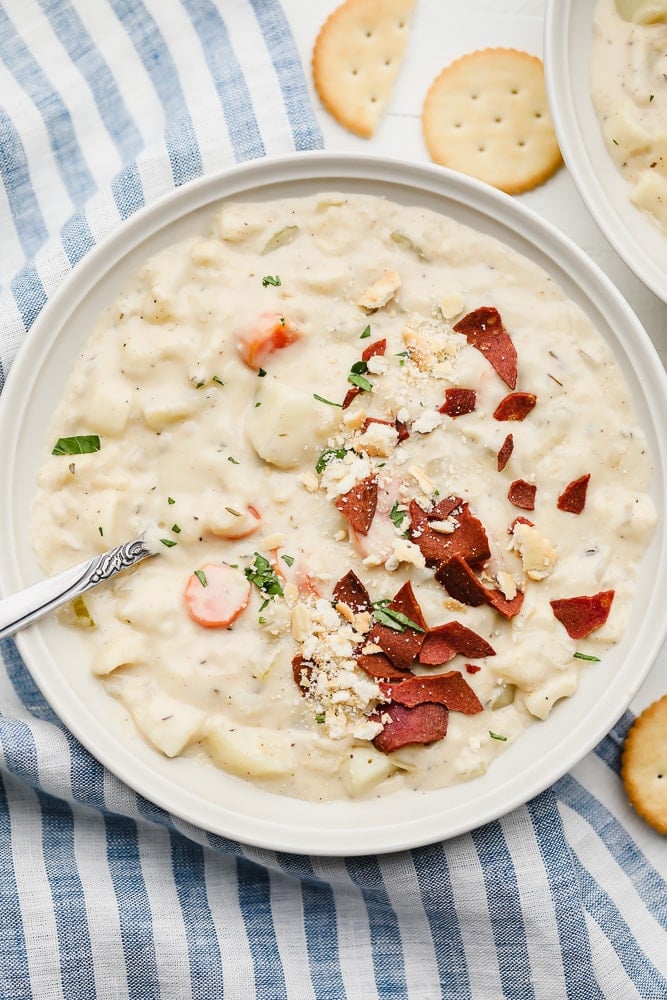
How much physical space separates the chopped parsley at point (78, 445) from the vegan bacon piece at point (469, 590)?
3.69 feet

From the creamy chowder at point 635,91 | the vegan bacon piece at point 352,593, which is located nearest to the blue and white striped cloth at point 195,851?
the vegan bacon piece at point 352,593

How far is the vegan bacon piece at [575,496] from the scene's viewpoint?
3000 millimetres

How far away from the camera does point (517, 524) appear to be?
2.98 metres

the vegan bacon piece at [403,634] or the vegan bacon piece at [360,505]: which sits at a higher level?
the vegan bacon piece at [360,505]

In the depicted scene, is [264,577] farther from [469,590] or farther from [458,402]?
[458,402]

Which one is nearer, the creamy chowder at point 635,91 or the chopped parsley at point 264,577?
the chopped parsley at point 264,577

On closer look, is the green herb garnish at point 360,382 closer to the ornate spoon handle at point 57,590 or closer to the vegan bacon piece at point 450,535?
the vegan bacon piece at point 450,535

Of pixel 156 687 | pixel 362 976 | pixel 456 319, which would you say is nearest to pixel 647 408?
pixel 456 319

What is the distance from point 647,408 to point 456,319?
65cm

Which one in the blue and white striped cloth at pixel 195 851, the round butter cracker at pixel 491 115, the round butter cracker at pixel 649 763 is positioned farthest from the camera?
the round butter cracker at pixel 491 115

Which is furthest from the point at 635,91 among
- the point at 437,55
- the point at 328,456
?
the point at 328,456

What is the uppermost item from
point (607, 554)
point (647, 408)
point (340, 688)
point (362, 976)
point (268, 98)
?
point (268, 98)

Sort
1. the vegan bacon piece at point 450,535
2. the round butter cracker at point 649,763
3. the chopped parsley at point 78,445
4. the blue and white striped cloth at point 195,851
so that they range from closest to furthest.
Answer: the vegan bacon piece at point 450,535, the chopped parsley at point 78,445, the blue and white striped cloth at point 195,851, the round butter cracker at point 649,763

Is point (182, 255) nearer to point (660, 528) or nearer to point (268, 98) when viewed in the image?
point (268, 98)
